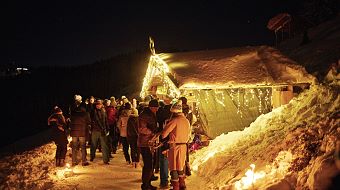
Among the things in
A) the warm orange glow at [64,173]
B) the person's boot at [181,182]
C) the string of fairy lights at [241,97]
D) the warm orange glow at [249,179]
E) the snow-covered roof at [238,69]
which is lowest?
the warm orange glow at [64,173]

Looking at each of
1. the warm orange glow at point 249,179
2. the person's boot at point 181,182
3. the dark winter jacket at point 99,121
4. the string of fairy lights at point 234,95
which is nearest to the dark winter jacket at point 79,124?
the dark winter jacket at point 99,121

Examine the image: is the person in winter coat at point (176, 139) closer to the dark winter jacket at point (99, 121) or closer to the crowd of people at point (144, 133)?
the crowd of people at point (144, 133)

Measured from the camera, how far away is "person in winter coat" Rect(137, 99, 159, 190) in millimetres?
8547

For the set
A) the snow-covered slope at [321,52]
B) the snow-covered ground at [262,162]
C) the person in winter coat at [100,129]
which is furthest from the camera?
the snow-covered slope at [321,52]

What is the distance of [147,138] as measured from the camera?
28.3 feet

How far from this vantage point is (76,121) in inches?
444

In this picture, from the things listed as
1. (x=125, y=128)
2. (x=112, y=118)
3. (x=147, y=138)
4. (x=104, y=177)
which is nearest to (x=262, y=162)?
(x=147, y=138)

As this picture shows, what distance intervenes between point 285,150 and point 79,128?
246 inches

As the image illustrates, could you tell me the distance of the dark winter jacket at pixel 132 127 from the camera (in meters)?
10.5

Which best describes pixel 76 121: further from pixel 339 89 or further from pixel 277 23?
pixel 277 23

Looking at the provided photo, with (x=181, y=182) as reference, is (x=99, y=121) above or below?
above

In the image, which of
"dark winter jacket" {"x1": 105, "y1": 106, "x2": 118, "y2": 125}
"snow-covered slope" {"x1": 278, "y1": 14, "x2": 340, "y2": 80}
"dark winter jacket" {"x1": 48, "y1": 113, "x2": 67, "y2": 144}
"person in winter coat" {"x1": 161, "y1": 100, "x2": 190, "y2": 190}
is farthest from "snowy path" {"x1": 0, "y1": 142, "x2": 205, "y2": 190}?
"snow-covered slope" {"x1": 278, "y1": 14, "x2": 340, "y2": 80}

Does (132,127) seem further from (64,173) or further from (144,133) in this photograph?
(64,173)

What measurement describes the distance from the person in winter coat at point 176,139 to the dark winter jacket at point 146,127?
2.18ft
